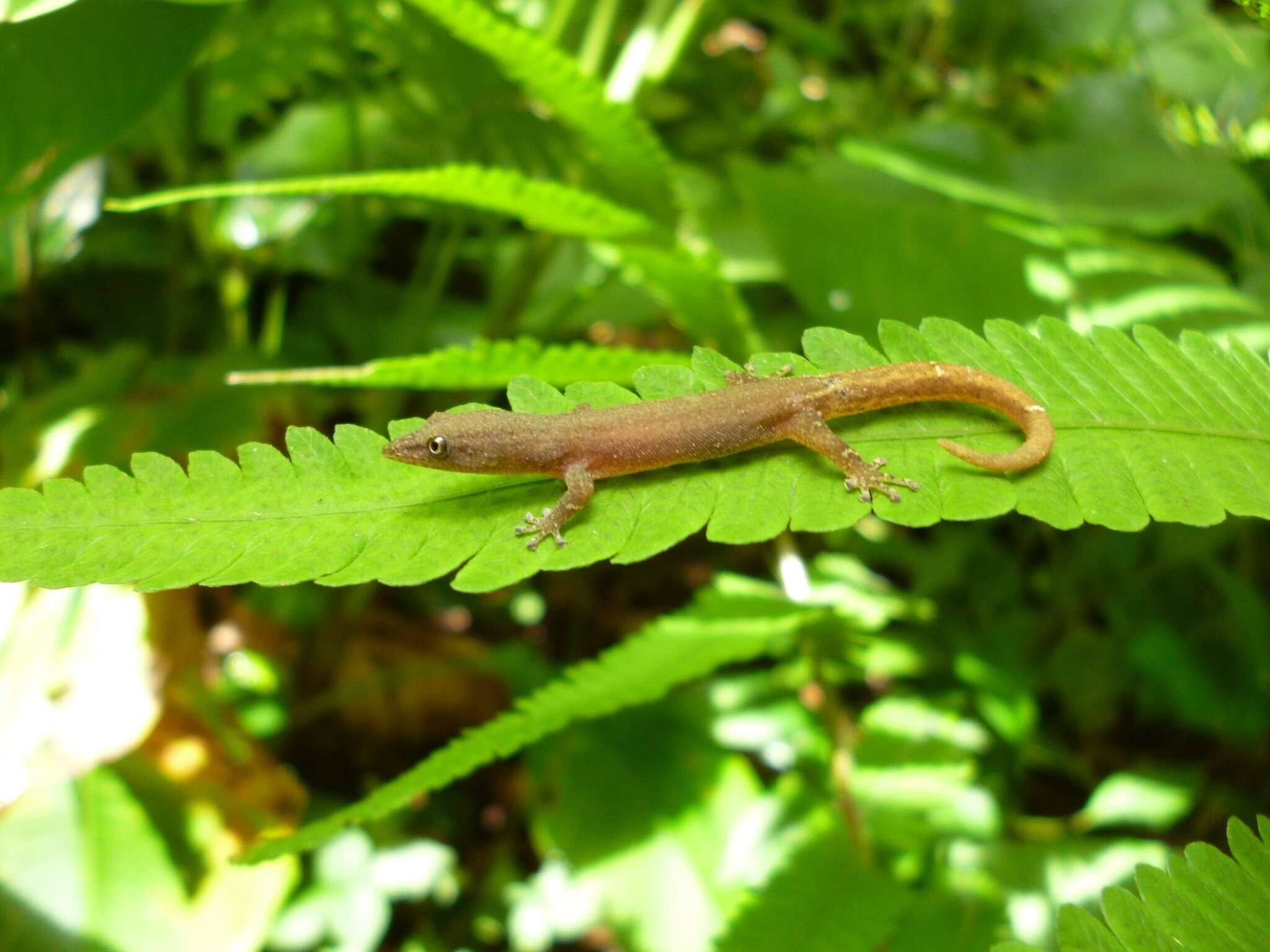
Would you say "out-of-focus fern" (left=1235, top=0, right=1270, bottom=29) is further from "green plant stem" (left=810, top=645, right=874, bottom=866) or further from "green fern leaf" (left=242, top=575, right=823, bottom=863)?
"green plant stem" (left=810, top=645, right=874, bottom=866)

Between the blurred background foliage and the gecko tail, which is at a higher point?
the gecko tail

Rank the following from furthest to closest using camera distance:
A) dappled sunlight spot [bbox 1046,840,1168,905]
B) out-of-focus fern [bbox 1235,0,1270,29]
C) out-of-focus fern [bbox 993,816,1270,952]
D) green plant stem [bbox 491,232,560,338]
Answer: green plant stem [bbox 491,232,560,338], dappled sunlight spot [bbox 1046,840,1168,905], out-of-focus fern [bbox 1235,0,1270,29], out-of-focus fern [bbox 993,816,1270,952]

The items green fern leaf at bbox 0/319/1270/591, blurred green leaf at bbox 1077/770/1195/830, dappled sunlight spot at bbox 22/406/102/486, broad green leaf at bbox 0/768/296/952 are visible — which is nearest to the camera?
green fern leaf at bbox 0/319/1270/591

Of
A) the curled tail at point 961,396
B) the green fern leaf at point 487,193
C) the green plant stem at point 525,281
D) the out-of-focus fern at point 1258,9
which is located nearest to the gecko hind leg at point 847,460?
the curled tail at point 961,396

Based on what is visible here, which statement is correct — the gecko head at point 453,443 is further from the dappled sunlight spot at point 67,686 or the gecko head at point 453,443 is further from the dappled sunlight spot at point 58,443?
the dappled sunlight spot at point 58,443

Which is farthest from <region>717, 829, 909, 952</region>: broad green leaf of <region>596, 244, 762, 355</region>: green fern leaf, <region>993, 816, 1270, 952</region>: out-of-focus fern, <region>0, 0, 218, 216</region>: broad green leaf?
<region>0, 0, 218, 216</region>: broad green leaf

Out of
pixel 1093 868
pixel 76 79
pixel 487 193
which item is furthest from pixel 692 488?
pixel 1093 868
